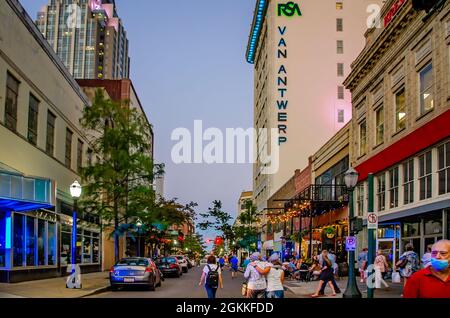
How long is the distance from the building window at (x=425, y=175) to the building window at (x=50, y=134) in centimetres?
1909

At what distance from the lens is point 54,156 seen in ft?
114

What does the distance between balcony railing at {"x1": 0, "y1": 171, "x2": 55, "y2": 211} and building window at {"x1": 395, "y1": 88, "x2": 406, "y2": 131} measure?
643 inches

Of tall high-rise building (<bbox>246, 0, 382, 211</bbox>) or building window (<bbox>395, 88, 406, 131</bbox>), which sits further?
tall high-rise building (<bbox>246, 0, 382, 211</bbox>)

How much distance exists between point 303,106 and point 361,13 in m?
14.5

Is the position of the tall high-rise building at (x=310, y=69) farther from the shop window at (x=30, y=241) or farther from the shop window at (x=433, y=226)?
the shop window at (x=433, y=226)

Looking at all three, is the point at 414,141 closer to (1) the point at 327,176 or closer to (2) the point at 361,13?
(1) the point at 327,176

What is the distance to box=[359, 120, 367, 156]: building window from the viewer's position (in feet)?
122

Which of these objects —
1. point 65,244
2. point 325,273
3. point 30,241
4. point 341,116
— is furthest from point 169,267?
point 341,116

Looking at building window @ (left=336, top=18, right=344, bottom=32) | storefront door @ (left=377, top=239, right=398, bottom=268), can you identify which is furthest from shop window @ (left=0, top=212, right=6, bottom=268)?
building window @ (left=336, top=18, right=344, bottom=32)

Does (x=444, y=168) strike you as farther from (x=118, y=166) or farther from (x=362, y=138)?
(x=118, y=166)

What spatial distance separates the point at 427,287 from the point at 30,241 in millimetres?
27665

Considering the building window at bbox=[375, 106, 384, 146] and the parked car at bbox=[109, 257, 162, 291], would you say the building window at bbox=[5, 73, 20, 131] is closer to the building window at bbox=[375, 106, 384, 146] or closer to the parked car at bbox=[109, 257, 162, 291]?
the parked car at bbox=[109, 257, 162, 291]
